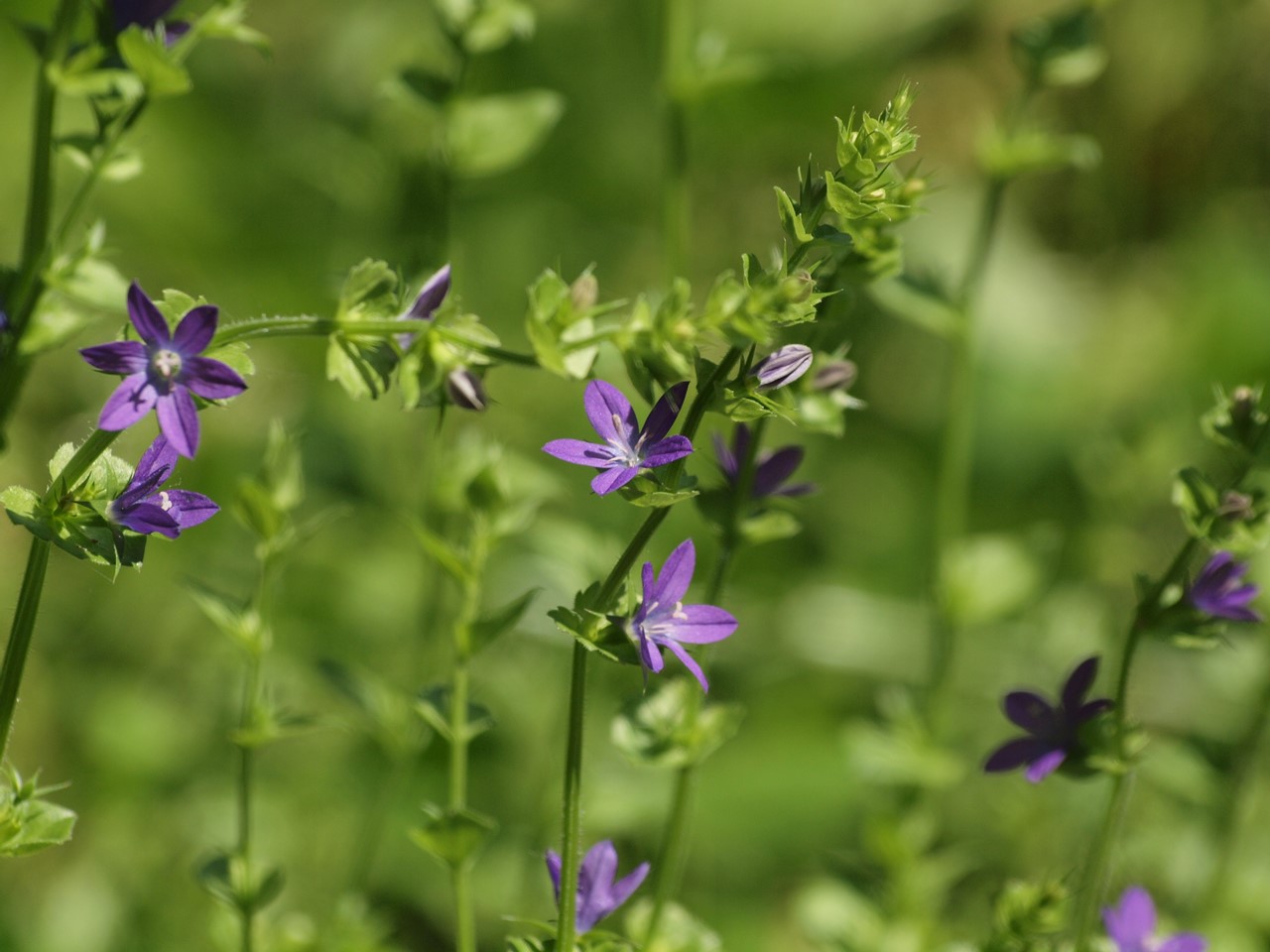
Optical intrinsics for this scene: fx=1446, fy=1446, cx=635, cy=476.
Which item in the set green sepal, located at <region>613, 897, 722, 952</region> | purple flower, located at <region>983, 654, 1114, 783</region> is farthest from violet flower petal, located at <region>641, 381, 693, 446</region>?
green sepal, located at <region>613, 897, 722, 952</region>

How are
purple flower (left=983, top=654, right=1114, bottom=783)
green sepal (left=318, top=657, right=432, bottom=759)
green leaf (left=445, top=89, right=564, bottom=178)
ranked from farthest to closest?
green leaf (left=445, top=89, right=564, bottom=178), green sepal (left=318, top=657, right=432, bottom=759), purple flower (left=983, top=654, right=1114, bottom=783)

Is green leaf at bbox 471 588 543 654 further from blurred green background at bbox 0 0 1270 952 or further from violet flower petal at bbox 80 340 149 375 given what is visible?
violet flower petal at bbox 80 340 149 375

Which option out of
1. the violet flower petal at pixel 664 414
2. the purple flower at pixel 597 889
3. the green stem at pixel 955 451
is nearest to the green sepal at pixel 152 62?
the violet flower petal at pixel 664 414

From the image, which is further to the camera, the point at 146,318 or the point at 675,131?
the point at 675,131

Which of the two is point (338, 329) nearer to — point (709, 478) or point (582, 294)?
point (582, 294)

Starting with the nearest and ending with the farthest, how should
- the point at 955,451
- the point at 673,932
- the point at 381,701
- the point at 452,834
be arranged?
1. the point at 452,834
2. the point at 673,932
3. the point at 381,701
4. the point at 955,451

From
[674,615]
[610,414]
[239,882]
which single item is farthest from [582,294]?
[239,882]
